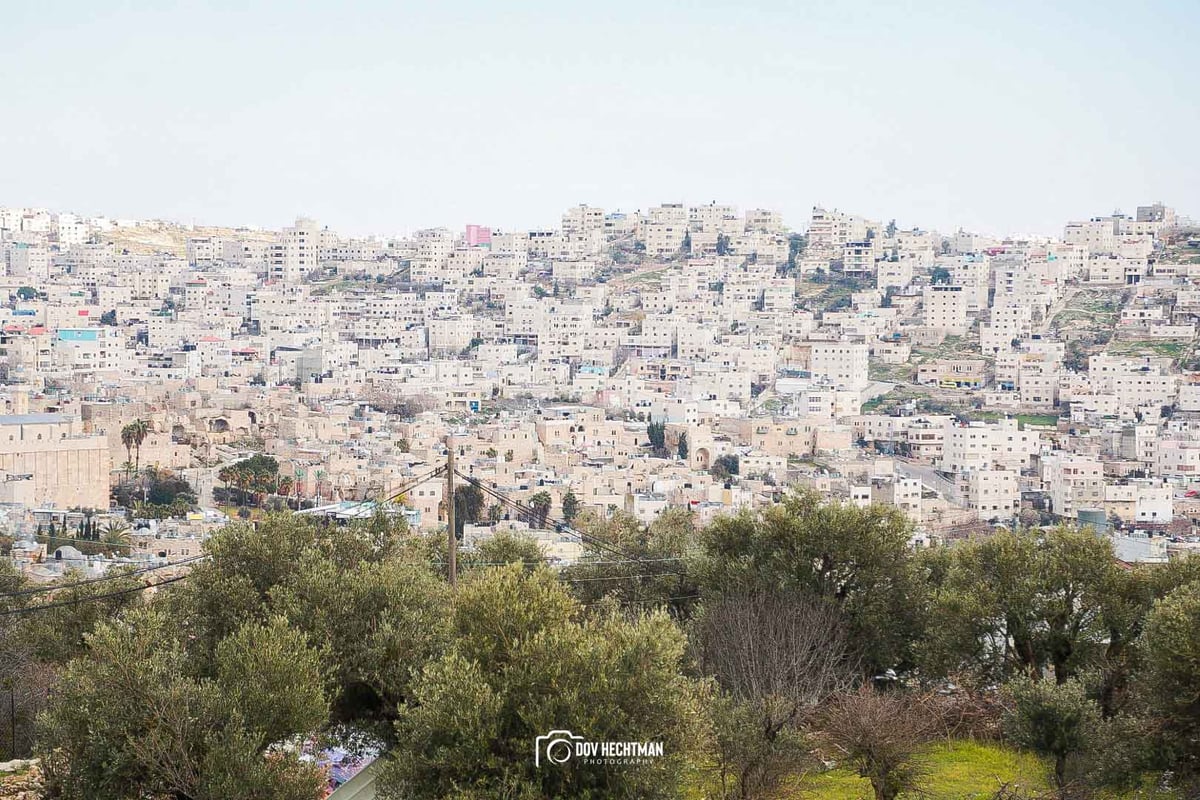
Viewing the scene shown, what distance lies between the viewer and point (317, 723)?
25.5 ft

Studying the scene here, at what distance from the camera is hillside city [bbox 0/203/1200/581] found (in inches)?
1235

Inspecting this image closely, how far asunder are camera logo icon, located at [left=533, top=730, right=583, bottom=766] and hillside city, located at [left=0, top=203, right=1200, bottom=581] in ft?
20.1

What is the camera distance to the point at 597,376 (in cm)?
5094

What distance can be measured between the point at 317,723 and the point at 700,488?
24.3 meters

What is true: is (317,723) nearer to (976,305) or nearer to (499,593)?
(499,593)

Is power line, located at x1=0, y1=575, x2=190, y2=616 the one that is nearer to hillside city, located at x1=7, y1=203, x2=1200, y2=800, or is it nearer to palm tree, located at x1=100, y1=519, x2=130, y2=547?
hillside city, located at x1=7, y1=203, x2=1200, y2=800

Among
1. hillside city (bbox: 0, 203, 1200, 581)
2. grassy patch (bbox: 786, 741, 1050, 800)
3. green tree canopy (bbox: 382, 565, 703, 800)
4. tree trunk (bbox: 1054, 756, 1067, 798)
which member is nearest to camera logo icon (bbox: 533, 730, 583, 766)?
green tree canopy (bbox: 382, 565, 703, 800)

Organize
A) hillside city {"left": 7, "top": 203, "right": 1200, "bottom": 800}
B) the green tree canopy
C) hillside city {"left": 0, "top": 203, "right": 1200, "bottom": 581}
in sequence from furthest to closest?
hillside city {"left": 0, "top": 203, "right": 1200, "bottom": 581}, hillside city {"left": 7, "top": 203, "right": 1200, "bottom": 800}, the green tree canopy

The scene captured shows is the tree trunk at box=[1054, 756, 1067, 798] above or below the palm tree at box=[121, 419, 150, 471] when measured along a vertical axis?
above

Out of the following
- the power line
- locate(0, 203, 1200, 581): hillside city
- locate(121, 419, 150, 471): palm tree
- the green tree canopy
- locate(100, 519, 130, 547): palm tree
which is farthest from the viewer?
locate(121, 419, 150, 471): palm tree

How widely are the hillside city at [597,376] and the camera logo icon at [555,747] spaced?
20.1ft

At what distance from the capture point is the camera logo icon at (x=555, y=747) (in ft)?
23.0

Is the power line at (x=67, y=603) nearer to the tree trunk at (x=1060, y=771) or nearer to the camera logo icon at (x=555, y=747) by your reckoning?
the camera logo icon at (x=555, y=747)

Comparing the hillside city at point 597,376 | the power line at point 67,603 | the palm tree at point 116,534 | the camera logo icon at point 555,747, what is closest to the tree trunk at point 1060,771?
the camera logo icon at point 555,747
